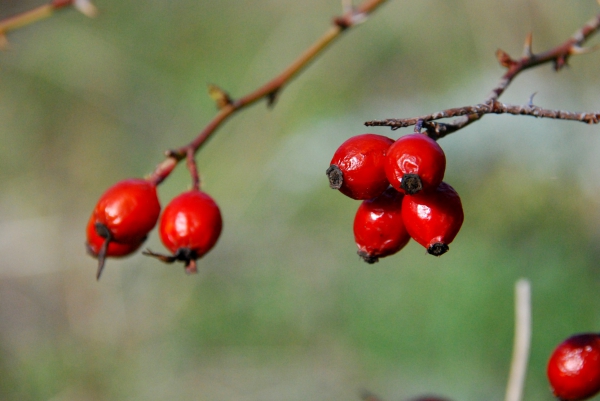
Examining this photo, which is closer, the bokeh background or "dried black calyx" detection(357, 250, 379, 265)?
"dried black calyx" detection(357, 250, 379, 265)

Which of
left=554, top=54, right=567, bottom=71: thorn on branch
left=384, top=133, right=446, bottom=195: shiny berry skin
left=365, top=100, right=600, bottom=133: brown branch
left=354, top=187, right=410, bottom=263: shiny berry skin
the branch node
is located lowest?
left=354, top=187, right=410, bottom=263: shiny berry skin

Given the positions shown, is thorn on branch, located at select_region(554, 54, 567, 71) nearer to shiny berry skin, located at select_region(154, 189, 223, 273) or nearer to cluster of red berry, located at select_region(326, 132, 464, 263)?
cluster of red berry, located at select_region(326, 132, 464, 263)

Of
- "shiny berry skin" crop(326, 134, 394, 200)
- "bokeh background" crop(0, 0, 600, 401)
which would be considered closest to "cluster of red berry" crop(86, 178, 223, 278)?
"shiny berry skin" crop(326, 134, 394, 200)

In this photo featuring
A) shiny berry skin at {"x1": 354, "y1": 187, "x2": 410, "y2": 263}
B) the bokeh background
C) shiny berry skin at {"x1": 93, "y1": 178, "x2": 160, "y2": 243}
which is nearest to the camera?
shiny berry skin at {"x1": 354, "y1": 187, "x2": 410, "y2": 263}

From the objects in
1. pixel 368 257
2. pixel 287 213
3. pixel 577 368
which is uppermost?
pixel 287 213

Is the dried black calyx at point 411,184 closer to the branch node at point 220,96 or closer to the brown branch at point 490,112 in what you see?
the brown branch at point 490,112

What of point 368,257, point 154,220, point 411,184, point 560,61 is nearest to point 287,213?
point 560,61

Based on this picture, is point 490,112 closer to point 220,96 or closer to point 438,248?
point 438,248
